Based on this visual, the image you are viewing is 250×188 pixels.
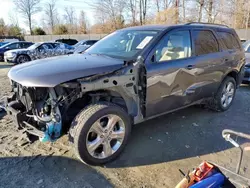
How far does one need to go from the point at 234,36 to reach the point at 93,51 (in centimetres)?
318

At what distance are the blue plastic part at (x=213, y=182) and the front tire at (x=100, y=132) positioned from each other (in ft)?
4.49

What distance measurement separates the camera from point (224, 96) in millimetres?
4895

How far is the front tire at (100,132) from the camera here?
2688 mm

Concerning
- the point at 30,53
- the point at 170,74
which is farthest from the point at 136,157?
the point at 30,53

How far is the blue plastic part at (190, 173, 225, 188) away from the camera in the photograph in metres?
1.80

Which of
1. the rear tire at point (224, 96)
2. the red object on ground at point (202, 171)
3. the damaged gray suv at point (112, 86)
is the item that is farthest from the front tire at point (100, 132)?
the rear tire at point (224, 96)

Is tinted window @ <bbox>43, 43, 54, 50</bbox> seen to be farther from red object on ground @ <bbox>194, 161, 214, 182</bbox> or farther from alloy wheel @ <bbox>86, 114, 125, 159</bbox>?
red object on ground @ <bbox>194, 161, 214, 182</bbox>

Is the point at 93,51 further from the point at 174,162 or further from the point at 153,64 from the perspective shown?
the point at 174,162

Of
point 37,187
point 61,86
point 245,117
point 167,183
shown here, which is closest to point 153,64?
point 61,86

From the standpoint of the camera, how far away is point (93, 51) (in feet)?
12.7

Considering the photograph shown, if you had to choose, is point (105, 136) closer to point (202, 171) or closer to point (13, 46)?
point (202, 171)

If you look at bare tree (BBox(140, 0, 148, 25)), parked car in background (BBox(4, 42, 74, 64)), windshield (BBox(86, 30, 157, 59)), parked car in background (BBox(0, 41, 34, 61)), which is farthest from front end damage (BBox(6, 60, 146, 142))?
bare tree (BBox(140, 0, 148, 25))

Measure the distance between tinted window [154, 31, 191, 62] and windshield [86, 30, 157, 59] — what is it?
0.21 metres

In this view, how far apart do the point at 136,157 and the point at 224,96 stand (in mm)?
2753
